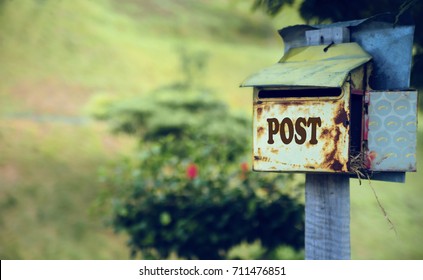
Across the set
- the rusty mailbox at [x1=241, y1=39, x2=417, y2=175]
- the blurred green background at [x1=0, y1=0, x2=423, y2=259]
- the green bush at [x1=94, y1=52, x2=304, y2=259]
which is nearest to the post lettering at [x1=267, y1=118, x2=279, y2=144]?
the rusty mailbox at [x1=241, y1=39, x2=417, y2=175]

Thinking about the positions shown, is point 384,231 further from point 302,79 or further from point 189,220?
point 302,79

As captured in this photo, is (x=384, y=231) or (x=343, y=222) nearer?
(x=343, y=222)

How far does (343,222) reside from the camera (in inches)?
96.6

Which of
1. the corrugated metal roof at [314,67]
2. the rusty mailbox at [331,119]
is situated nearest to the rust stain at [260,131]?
the rusty mailbox at [331,119]

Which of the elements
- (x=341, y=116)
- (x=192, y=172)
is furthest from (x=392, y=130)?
(x=192, y=172)

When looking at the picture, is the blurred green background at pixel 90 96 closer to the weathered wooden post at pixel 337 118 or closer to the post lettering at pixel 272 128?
the weathered wooden post at pixel 337 118

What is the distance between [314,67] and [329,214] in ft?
1.86

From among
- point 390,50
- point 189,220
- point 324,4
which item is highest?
point 324,4

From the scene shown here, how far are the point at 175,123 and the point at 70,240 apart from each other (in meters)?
1.41

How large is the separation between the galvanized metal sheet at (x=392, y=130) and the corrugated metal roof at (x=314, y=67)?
17cm

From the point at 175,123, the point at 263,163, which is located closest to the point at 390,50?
the point at 263,163

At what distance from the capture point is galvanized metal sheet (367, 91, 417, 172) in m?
2.37

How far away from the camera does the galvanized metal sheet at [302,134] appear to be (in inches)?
91.4

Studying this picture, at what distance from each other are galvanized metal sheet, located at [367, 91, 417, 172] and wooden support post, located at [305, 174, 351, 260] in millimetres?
160
